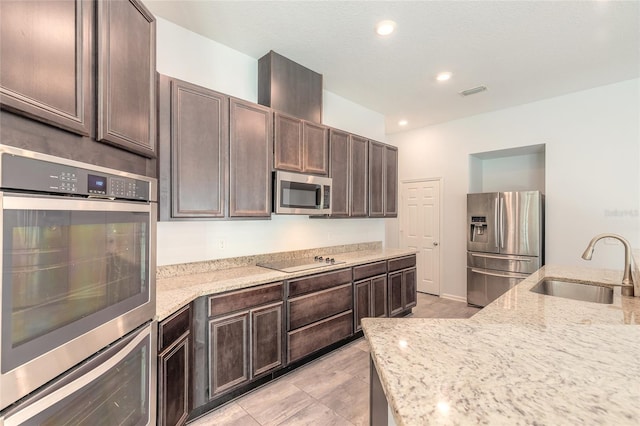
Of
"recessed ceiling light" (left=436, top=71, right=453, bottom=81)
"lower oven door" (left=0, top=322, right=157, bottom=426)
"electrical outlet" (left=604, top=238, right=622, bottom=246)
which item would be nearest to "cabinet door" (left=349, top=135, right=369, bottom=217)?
"recessed ceiling light" (left=436, top=71, right=453, bottom=81)

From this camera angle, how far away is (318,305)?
2.76m

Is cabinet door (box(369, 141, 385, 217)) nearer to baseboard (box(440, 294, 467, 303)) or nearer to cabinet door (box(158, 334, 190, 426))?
baseboard (box(440, 294, 467, 303))

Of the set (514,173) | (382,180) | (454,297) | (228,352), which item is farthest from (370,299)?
(514,173)

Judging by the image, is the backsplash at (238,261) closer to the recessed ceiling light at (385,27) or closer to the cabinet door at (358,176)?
the cabinet door at (358,176)

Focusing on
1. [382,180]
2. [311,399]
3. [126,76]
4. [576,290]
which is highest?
[126,76]

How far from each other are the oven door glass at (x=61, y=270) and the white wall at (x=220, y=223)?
1.23 metres

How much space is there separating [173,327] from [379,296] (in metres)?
2.39

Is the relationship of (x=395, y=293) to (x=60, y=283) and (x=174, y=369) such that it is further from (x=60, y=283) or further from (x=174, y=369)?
(x=60, y=283)

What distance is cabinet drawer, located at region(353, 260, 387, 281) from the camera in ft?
10.5

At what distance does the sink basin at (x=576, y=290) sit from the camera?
1954 millimetres

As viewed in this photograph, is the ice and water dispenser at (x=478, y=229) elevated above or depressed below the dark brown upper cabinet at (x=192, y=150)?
below

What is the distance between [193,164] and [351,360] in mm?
2283

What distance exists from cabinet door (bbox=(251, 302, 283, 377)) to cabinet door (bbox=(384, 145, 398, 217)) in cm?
223

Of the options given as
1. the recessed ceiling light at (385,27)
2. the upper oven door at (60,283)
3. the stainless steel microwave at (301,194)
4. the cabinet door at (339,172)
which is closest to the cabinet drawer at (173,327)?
the upper oven door at (60,283)
